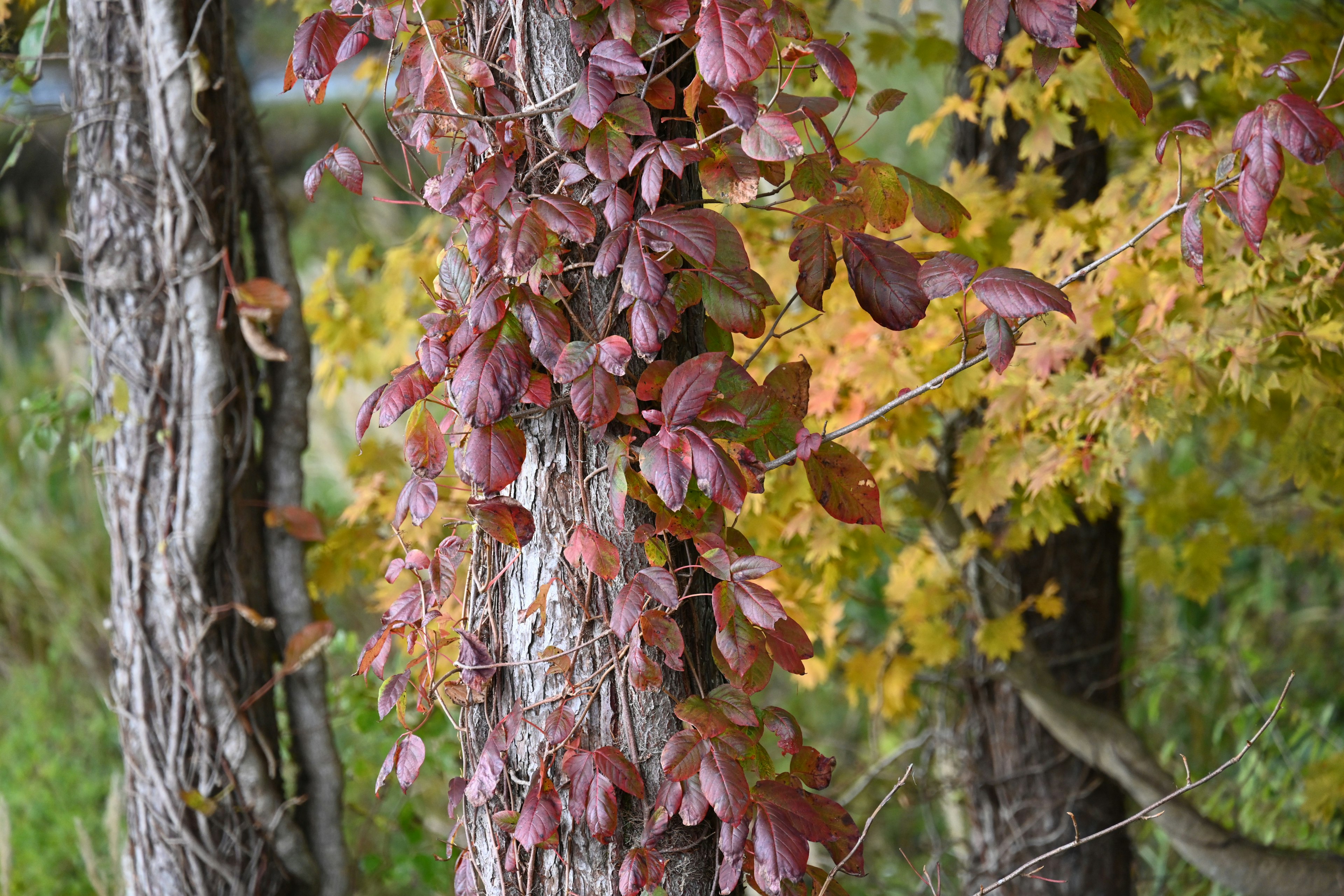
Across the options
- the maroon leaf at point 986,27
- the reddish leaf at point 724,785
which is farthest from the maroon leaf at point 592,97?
the reddish leaf at point 724,785

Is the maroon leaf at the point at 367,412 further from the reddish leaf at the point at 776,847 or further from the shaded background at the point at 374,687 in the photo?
the shaded background at the point at 374,687

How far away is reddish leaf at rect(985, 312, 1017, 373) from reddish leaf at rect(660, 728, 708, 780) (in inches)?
17.0

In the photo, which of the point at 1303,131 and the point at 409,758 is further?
the point at 409,758

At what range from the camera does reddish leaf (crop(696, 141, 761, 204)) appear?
893mm

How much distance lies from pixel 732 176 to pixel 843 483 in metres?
0.31

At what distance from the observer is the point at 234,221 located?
1674 mm

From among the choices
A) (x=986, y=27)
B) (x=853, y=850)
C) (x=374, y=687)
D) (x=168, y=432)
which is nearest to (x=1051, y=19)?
(x=986, y=27)

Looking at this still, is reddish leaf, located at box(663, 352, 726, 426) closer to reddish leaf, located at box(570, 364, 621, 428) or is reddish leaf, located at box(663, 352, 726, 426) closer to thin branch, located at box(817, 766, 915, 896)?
reddish leaf, located at box(570, 364, 621, 428)

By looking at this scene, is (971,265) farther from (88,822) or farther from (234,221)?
(88,822)

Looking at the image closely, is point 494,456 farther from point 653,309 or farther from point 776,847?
point 776,847

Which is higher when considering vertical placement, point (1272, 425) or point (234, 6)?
point (234, 6)

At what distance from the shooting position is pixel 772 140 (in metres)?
0.81

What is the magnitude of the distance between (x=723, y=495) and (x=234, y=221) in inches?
49.0

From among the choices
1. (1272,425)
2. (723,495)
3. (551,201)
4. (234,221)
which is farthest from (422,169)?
(1272,425)
